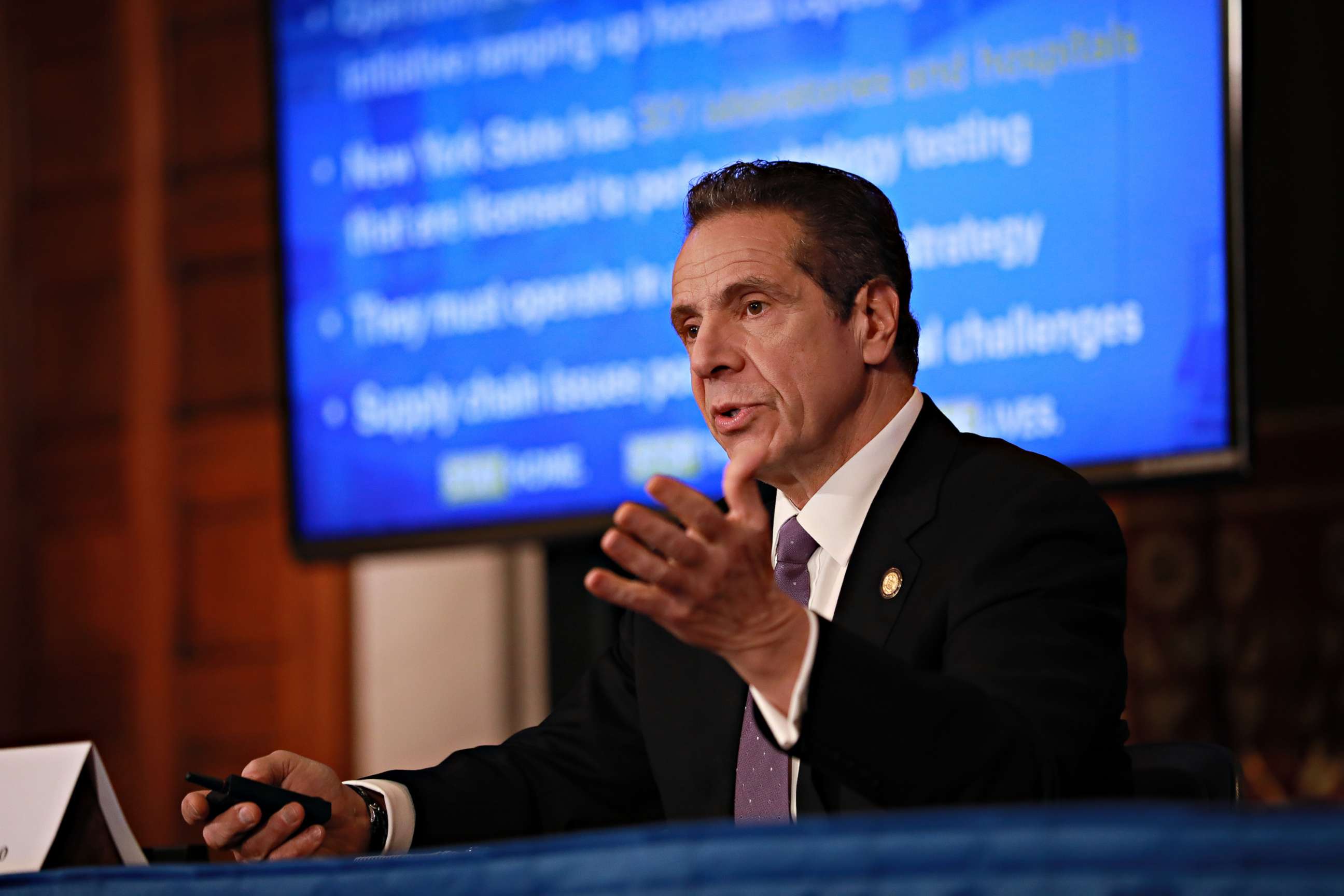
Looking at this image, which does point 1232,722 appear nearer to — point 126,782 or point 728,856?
point 126,782

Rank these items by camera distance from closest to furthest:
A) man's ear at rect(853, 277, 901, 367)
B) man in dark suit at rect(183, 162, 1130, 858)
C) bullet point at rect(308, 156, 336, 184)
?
1. man in dark suit at rect(183, 162, 1130, 858)
2. man's ear at rect(853, 277, 901, 367)
3. bullet point at rect(308, 156, 336, 184)

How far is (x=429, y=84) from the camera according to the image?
3.47 meters

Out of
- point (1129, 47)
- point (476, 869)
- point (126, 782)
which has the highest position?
point (1129, 47)

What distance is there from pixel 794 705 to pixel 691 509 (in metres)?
0.19

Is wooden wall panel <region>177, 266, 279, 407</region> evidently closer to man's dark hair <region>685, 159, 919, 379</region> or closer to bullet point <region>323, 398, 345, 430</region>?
bullet point <region>323, 398, 345, 430</region>

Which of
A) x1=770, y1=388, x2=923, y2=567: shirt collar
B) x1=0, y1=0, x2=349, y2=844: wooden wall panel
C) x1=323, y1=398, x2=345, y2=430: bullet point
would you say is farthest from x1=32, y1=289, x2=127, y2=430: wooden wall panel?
x1=770, y1=388, x2=923, y2=567: shirt collar

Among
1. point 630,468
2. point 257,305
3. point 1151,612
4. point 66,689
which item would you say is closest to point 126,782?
point 66,689

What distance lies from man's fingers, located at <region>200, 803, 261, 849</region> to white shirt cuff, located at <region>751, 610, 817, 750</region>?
522 mm

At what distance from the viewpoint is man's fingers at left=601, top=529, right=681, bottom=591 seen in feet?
3.38

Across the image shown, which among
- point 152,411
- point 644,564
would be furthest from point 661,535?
point 152,411

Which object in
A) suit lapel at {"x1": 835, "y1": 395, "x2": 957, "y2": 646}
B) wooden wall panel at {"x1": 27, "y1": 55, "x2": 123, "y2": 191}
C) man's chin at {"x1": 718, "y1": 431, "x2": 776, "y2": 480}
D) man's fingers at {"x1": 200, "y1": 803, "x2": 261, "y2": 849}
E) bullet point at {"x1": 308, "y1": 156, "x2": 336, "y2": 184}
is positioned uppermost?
wooden wall panel at {"x1": 27, "y1": 55, "x2": 123, "y2": 191}

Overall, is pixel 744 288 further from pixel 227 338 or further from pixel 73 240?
pixel 73 240

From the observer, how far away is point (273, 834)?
1.40m

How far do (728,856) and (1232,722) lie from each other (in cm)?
367
